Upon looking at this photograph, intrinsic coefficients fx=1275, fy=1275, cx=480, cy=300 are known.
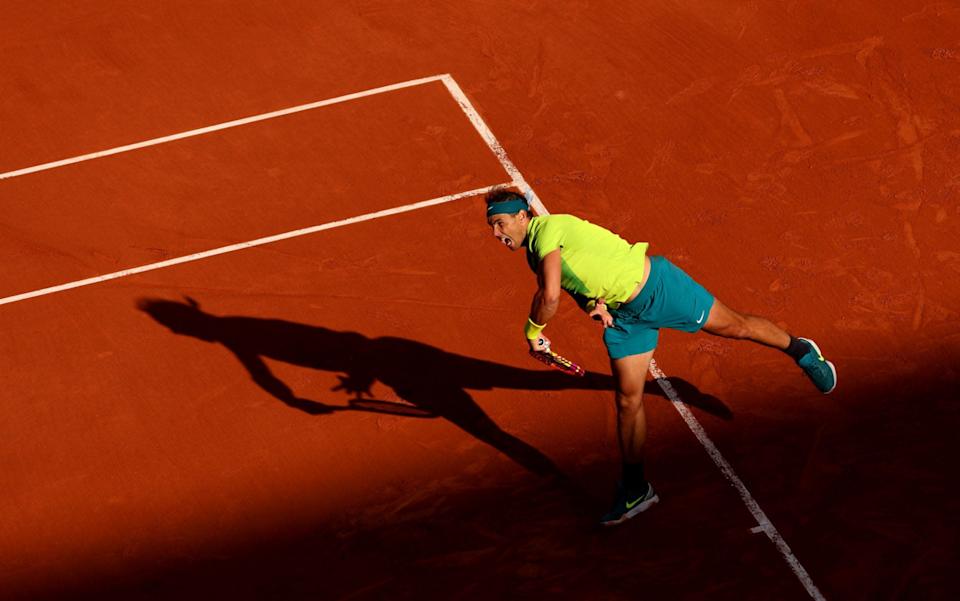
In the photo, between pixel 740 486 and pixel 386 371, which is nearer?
pixel 740 486

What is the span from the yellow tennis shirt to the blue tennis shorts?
101 mm

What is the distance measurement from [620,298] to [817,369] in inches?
72.4

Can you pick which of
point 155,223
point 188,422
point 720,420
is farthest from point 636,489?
point 155,223

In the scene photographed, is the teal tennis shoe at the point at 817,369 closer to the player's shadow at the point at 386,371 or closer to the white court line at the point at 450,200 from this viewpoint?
the player's shadow at the point at 386,371

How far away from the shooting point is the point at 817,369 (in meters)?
8.86

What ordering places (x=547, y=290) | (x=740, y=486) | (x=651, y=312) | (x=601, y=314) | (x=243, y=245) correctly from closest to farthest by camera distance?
(x=547, y=290) → (x=601, y=314) → (x=651, y=312) → (x=740, y=486) → (x=243, y=245)

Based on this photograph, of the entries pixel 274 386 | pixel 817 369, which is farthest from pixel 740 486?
pixel 274 386

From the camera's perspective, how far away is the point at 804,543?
26.8ft

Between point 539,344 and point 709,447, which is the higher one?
point 539,344

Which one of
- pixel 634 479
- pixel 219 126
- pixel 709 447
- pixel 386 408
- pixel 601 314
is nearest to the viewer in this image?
pixel 601 314

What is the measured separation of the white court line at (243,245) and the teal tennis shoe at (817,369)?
3.71 metres

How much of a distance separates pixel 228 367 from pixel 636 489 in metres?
3.54

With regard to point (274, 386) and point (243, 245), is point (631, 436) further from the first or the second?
point (243, 245)

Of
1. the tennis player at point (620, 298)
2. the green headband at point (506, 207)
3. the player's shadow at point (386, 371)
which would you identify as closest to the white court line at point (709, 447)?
the player's shadow at point (386, 371)
